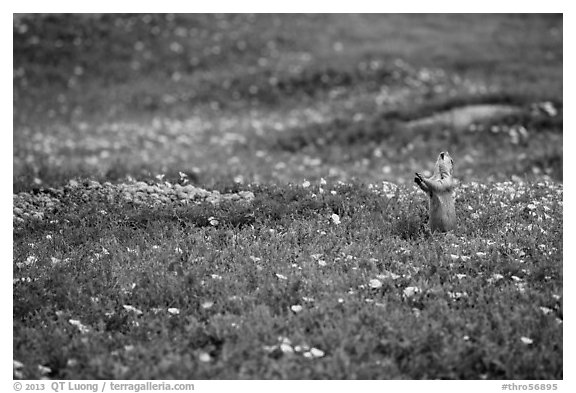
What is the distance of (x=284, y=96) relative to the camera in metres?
25.4

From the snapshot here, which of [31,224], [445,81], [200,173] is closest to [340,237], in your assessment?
[31,224]

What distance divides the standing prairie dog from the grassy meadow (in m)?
0.24

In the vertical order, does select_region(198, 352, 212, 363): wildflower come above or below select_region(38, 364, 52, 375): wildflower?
above

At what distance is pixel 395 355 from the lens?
7102 millimetres

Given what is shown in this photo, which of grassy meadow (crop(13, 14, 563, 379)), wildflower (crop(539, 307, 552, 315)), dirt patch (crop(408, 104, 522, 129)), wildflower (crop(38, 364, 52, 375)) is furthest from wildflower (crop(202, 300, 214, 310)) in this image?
dirt patch (crop(408, 104, 522, 129))

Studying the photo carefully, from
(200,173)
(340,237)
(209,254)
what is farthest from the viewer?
(200,173)

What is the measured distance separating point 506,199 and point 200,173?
771 cm

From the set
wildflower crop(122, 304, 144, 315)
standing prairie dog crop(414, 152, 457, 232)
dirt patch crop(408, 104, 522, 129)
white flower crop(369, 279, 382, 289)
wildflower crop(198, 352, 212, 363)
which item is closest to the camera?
wildflower crop(198, 352, 212, 363)

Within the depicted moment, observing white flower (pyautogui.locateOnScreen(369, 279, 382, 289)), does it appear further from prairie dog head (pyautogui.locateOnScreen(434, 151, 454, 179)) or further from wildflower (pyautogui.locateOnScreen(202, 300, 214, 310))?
prairie dog head (pyautogui.locateOnScreen(434, 151, 454, 179))

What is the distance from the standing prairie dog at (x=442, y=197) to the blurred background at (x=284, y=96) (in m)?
3.28

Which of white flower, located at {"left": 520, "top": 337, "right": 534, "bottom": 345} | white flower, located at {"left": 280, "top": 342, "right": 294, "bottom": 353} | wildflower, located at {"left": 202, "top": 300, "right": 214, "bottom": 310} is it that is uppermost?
wildflower, located at {"left": 202, "top": 300, "right": 214, "bottom": 310}

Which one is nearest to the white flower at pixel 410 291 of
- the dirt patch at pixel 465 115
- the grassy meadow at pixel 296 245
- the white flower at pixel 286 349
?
the grassy meadow at pixel 296 245

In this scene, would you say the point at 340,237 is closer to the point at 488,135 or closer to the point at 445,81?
the point at 488,135

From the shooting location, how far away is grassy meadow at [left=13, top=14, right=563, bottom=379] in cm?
717
